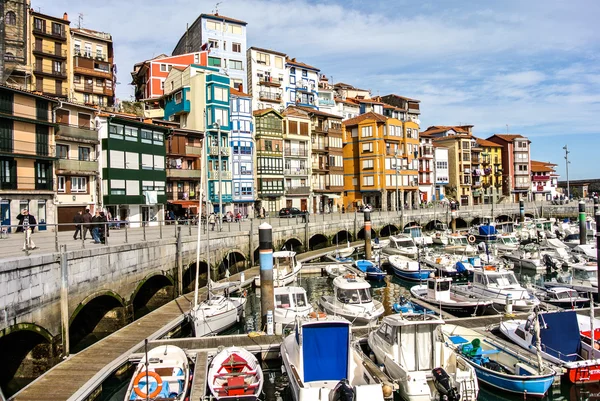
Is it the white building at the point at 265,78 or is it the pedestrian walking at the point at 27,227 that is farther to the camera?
the white building at the point at 265,78

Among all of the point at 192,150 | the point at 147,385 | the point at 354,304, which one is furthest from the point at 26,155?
the point at 147,385

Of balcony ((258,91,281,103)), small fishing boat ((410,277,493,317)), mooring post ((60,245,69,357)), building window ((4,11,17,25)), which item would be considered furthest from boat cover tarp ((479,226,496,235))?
building window ((4,11,17,25))

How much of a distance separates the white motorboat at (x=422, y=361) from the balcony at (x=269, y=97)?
72323 millimetres

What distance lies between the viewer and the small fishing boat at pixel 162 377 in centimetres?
1532

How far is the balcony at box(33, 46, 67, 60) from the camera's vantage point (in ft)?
213

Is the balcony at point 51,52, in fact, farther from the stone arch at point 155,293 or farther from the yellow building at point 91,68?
the stone arch at point 155,293

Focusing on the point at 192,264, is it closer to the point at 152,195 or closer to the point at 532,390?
the point at 152,195

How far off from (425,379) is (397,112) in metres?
91.5

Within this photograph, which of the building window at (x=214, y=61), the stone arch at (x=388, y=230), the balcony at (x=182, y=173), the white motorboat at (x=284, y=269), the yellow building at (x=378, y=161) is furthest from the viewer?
the yellow building at (x=378, y=161)

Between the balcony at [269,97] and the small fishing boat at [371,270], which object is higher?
the balcony at [269,97]

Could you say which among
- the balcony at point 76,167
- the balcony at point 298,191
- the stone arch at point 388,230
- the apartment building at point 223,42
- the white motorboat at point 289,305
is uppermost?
the apartment building at point 223,42

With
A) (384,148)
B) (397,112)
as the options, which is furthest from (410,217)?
(397,112)

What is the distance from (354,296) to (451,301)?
6.74 meters

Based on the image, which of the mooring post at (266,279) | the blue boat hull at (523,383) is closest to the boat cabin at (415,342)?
the blue boat hull at (523,383)
